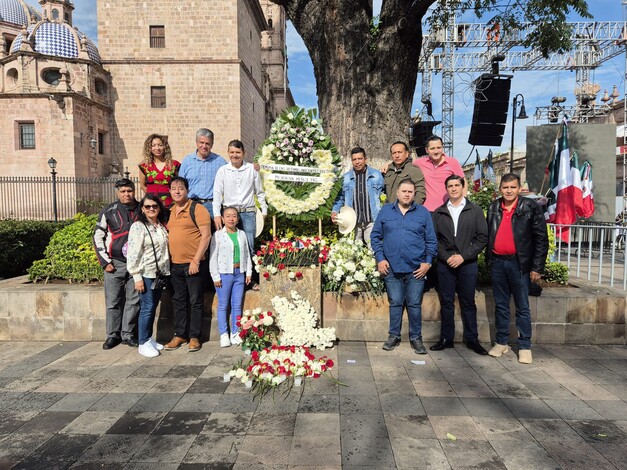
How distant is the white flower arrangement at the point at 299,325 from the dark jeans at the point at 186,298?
0.95 meters

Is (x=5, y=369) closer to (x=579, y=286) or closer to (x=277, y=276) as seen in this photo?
(x=277, y=276)

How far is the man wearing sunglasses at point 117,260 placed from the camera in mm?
5168

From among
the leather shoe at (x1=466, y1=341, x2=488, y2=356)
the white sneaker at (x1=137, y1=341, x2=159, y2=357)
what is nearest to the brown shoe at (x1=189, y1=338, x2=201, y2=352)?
the white sneaker at (x1=137, y1=341, x2=159, y2=357)

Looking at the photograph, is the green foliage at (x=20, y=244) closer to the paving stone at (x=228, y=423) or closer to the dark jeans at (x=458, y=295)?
the paving stone at (x=228, y=423)

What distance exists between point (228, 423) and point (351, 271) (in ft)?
8.49

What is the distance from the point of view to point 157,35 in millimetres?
29047

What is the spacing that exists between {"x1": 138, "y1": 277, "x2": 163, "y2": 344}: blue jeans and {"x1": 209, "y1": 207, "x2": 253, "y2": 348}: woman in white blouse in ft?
2.44

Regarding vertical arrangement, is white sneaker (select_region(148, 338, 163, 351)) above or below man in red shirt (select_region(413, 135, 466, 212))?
below

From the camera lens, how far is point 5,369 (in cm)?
466

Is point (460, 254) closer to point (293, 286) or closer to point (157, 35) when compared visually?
point (293, 286)

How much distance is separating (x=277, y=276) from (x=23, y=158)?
29911mm

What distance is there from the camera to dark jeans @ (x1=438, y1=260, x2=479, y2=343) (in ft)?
16.3

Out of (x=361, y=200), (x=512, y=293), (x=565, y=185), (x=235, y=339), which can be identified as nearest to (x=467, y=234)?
(x=512, y=293)

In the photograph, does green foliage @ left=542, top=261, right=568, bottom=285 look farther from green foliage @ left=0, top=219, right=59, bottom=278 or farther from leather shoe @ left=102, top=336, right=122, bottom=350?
green foliage @ left=0, top=219, right=59, bottom=278
